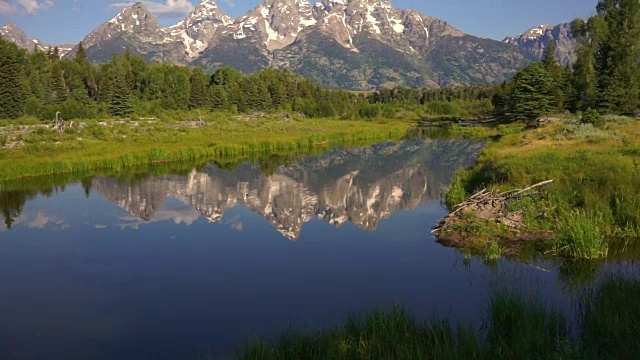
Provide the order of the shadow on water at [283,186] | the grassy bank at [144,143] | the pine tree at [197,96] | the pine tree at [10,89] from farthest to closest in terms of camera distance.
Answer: the pine tree at [197,96] < the pine tree at [10,89] < the grassy bank at [144,143] < the shadow on water at [283,186]

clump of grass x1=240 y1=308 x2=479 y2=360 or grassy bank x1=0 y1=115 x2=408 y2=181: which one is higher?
grassy bank x1=0 y1=115 x2=408 y2=181

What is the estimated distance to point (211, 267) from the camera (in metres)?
22.7

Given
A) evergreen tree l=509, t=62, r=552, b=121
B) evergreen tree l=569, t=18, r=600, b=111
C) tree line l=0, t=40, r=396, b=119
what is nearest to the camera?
evergreen tree l=569, t=18, r=600, b=111

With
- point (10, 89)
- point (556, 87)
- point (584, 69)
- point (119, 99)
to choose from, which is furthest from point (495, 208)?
point (119, 99)

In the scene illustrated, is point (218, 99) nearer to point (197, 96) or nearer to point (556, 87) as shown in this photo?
point (197, 96)

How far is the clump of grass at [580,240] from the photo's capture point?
65.8 ft

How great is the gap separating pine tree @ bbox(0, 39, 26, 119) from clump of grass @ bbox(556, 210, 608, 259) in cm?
9384

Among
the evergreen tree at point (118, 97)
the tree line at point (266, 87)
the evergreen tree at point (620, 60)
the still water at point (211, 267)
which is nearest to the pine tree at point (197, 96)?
the tree line at point (266, 87)

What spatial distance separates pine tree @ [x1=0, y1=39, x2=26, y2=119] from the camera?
290 ft

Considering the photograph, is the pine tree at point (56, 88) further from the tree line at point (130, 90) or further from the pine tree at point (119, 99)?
the pine tree at point (119, 99)

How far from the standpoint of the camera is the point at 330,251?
25.1m

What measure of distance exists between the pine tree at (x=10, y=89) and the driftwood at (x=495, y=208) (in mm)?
88114

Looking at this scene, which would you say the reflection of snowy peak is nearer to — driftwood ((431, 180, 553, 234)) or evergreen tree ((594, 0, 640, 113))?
driftwood ((431, 180, 553, 234))

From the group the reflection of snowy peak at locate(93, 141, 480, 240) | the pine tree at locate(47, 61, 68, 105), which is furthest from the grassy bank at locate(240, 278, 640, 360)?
the pine tree at locate(47, 61, 68, 105)
